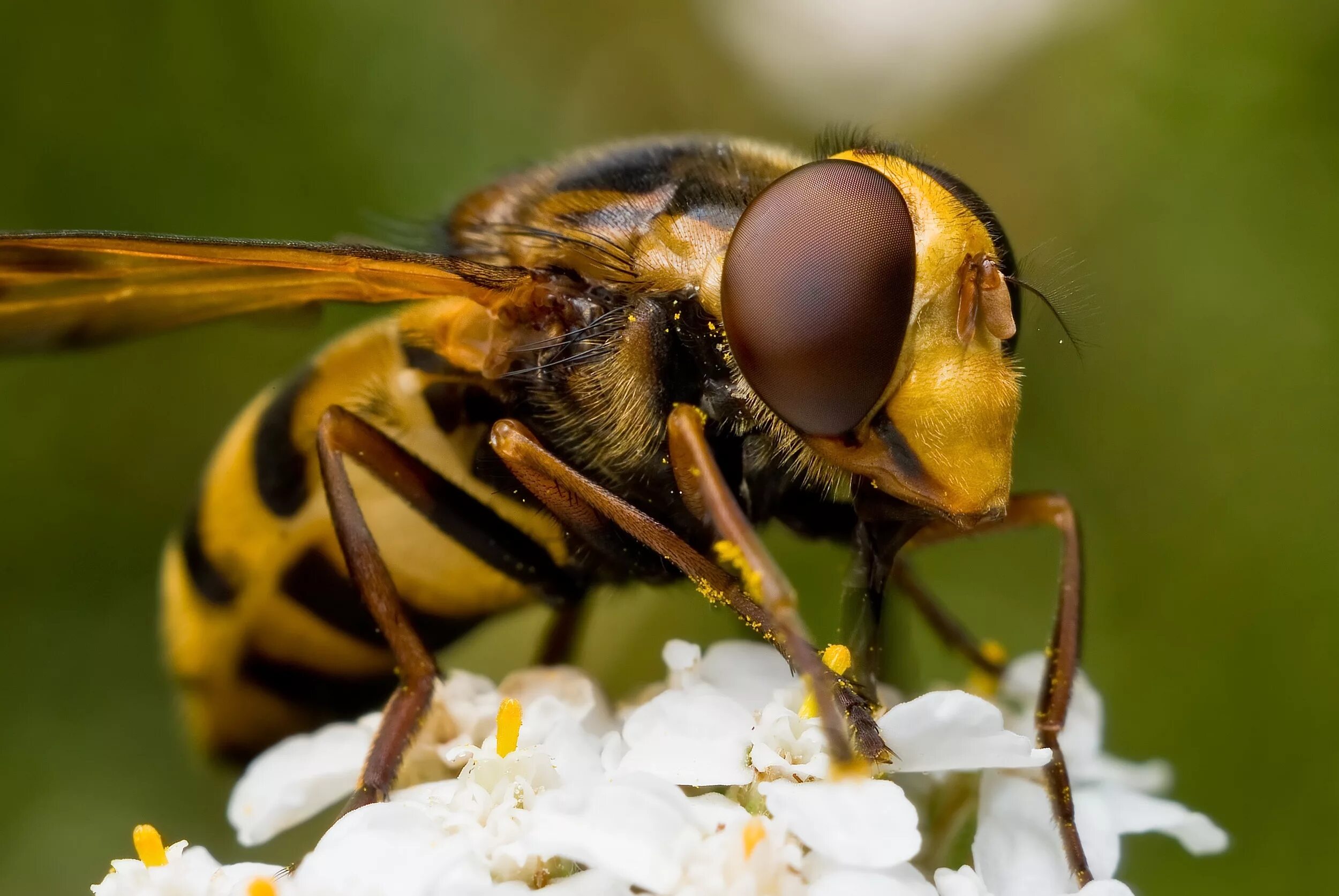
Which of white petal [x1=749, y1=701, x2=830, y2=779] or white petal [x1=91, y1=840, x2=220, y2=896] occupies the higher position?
white petal [x1=749, y1=701, x2=830, y2=779]

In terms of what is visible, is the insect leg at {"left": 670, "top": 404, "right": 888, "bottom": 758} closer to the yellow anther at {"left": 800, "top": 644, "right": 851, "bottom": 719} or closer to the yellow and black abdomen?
the yellow anther at {"left": 800, "top": 644, "right": 851, "bottom": 719}

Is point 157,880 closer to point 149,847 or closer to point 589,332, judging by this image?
point 149,847

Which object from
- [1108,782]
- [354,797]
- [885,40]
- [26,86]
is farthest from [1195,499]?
[26,86]

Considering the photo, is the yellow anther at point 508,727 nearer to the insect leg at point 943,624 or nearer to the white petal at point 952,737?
the white petal at point 952,737

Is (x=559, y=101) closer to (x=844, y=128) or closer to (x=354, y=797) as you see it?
(x=844, y=128)

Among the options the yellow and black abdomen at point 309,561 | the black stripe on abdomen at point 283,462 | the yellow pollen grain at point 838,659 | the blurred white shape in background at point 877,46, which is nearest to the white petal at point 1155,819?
the yellow pollen grain at point 838,659

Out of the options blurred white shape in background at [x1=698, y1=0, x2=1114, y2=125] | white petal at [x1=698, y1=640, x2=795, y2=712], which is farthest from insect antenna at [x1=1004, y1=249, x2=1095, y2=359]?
blurred white shape in background at [x1=698, y1=0, x2=1114, y2=125]

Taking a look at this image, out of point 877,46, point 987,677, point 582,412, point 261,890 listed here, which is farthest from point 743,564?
point 877,46
